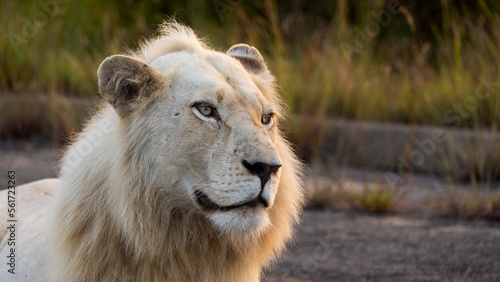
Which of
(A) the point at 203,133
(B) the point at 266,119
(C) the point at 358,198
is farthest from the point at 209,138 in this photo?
(C) the point at 358,198

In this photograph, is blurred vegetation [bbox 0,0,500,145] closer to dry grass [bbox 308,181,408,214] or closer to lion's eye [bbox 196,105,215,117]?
dry grass [bbox 308,181,408,214]

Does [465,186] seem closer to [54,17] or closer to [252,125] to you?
[252,125]

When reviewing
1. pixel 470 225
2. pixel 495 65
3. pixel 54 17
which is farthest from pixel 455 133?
pixel 54 17

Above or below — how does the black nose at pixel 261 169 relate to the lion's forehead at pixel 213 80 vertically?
below

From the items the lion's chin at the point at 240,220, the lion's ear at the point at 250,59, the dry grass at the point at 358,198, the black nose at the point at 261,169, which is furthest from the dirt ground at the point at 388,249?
the black nose at the point at 261,169

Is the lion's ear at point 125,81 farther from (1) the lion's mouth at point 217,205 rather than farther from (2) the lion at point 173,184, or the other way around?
(1) the lion's mouth at point 217,205

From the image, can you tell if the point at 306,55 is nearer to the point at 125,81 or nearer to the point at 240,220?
the point at 125,81

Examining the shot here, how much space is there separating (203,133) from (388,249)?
93.7 inches

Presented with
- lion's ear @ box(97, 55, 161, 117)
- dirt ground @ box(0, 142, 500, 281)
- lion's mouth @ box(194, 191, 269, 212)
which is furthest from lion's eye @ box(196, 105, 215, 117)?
dirt ground @ box(0, 142, 500, 281)

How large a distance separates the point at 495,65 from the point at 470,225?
9.89 feet

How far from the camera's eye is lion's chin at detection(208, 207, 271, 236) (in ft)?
7.54

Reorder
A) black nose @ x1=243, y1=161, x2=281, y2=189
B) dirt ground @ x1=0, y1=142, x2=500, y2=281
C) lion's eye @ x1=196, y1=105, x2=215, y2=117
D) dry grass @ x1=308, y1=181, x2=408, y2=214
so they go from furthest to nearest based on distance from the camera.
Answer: dry grass @ x1=308, y1=181, x2=408, y2=214
dirt ground @ x1=0, y1=142, x2=500, y2=281
lion's eye @ x1=196, y1=105, x2=215, y2=117
black nose @ x1=243, y1=161, x2=281, y2=189

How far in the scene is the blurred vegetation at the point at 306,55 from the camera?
23.5 ft

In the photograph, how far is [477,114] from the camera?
684 centimetres
